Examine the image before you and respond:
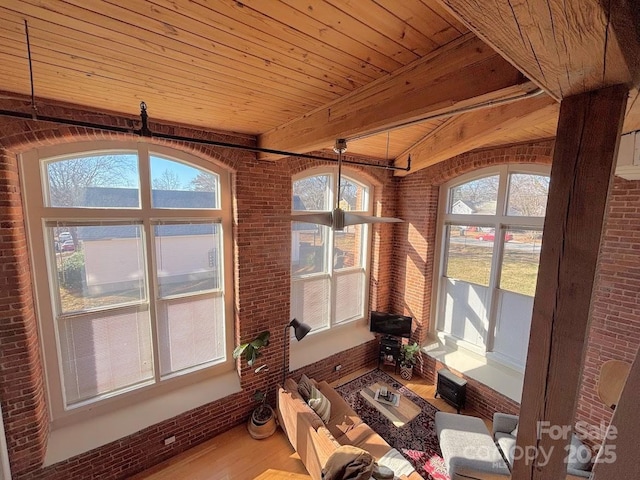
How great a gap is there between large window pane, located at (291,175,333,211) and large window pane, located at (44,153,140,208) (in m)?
2.01

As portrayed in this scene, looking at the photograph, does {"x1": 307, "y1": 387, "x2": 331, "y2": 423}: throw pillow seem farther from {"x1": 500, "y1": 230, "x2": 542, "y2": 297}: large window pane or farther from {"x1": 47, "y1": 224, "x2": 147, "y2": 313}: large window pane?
{"x1": 500, "y1": 230, "x2": 542, "y2": 297}: large window pane

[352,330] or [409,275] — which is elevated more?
[409,275]

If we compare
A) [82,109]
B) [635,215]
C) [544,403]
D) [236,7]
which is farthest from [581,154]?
[82,109]

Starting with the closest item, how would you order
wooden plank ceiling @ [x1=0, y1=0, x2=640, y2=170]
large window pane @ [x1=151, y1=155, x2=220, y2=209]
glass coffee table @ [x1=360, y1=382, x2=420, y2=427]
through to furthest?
1. wooden plank ceiling @ [x1=0, y1=0, x2=640, y2=170]
2. large window pane @ [x1=151, y1=155, x2=220, y2=209]
3. glass coffee table @ [x1=360, y1=382, x2=420, y2=427]

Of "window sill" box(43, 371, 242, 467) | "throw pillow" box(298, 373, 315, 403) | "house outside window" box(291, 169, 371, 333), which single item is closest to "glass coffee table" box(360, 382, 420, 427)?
"throw pillow" box(298, 373, 315, 403)

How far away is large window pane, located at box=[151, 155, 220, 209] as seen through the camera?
10.7 ft

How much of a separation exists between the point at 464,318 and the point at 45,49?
18.3ft

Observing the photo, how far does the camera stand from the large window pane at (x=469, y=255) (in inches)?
174

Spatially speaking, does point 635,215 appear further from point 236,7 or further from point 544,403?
point 236,7

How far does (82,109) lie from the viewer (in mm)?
2566

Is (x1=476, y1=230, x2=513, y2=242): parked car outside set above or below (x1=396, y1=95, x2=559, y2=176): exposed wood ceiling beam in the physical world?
below

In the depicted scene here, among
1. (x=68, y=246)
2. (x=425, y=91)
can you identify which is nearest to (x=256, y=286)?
(x=68, y=246)

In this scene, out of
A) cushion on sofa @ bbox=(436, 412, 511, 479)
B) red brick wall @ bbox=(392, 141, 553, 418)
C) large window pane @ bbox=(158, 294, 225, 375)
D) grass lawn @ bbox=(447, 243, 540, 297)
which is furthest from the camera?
red brick wall @ bbox=(392, 141, 553, 418)

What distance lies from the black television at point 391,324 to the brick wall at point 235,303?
706 mm
